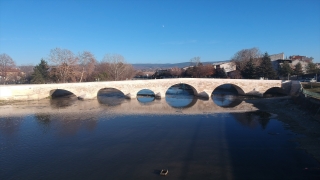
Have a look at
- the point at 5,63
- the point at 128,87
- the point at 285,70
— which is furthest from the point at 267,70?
the point at 5,63

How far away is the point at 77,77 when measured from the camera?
1395 inches

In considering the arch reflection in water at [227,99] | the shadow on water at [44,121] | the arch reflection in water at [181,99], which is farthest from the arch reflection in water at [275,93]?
the shadow on water at [44,121]

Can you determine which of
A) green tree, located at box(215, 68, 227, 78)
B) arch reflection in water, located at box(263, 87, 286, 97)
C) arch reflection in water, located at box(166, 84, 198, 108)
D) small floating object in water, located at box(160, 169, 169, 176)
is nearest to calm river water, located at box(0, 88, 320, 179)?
small floating object in water, located at box(160, 169, 169, 176)

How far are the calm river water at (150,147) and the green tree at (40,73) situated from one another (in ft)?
51.1

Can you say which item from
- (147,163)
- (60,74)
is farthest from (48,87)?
(147,163)

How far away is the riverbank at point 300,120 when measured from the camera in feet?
31.7

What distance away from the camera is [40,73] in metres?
32.1

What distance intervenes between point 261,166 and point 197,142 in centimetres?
322

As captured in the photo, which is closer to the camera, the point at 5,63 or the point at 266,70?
the point at 266,70

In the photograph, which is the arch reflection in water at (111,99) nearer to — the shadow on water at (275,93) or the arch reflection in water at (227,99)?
the arch reflection in water at (227,99)

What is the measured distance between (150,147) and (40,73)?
93.8ft

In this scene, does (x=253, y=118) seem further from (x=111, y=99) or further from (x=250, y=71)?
(x=250, y=71)

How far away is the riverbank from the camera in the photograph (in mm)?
9656

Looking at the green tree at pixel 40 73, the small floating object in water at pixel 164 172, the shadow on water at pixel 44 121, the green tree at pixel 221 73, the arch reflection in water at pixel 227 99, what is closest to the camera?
the small floating object in water at pixel 164 172
